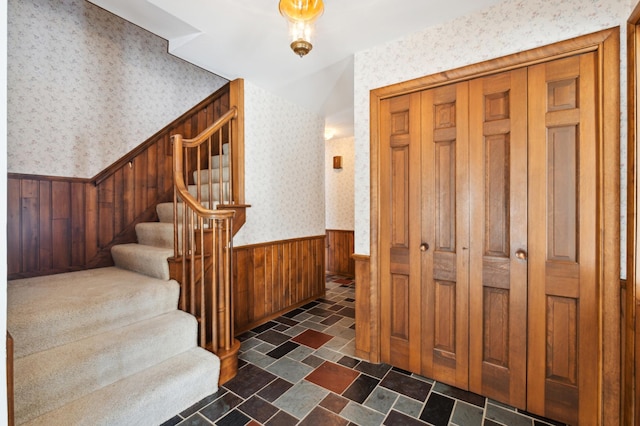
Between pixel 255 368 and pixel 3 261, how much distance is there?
1741 mm

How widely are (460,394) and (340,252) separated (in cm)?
366

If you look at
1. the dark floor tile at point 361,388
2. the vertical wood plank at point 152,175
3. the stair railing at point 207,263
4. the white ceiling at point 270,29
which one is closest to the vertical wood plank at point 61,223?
the vertical wood plank at point 152,175

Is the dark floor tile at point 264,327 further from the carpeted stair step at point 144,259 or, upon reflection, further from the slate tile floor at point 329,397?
the carpeted stair step at point 144,259

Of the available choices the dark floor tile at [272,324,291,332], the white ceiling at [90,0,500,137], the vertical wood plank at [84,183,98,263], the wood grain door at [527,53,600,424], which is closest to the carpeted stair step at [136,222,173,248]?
the vertical wood plank at [84,183,98,263]

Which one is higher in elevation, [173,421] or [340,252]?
[340,252]

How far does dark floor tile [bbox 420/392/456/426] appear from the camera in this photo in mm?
1630

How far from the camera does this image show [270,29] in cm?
209

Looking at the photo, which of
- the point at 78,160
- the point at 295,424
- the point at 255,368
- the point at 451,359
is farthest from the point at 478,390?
the point at 78,160

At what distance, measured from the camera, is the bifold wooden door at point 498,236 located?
1575 mm

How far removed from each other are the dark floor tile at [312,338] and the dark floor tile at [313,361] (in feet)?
0.57

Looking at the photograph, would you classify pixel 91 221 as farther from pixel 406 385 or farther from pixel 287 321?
pixel 406 385

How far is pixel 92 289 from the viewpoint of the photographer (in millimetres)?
2033

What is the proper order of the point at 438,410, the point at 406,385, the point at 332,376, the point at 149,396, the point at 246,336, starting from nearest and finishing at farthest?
the point at 149,396 → the point at 438,410 → the point at 406,385 → the point at 332,376 → the point at 246,336

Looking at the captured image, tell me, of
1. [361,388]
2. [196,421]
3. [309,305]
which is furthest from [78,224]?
[361,388]
